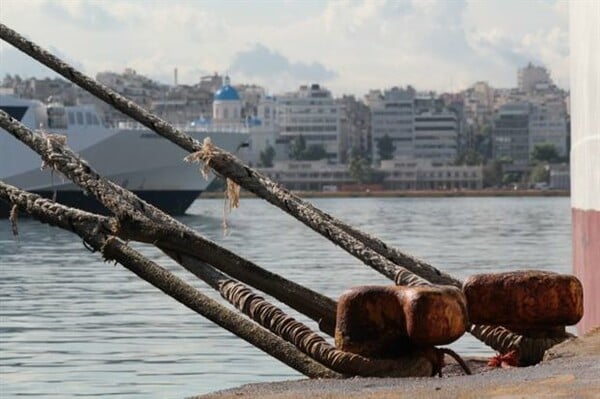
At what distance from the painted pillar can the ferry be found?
74.6m

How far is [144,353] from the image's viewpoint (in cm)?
2006

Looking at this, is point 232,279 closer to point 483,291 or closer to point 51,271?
point 483,291

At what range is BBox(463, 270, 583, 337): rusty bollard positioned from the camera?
9.33m

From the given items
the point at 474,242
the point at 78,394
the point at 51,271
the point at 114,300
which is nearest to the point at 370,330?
the point at 78,394

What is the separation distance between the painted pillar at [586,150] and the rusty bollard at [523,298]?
2740mm

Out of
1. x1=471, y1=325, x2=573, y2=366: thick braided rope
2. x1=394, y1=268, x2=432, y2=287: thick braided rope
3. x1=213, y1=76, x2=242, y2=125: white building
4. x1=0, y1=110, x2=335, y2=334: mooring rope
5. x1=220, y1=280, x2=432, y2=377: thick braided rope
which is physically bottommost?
x1=471, y1=325, x2=573, y2=366: thick braided rope

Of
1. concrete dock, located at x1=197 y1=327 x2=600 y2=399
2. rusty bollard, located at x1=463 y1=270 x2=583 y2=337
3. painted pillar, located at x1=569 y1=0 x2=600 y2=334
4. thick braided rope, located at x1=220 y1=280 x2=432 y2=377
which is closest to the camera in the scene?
concrete dock, located at x1=197 y1=327 x2=600 y2=399

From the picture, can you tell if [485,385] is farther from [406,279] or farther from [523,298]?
[406,279]

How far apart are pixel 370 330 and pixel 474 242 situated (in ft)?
170

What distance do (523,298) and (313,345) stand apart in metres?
1.04

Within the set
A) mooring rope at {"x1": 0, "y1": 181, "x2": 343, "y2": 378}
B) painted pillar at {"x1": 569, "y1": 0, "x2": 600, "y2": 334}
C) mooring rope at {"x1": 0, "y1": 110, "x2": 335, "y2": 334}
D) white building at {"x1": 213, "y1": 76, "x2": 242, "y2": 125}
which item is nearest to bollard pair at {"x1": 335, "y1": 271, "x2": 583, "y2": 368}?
mooring rope at {"x1": 0, "y1": 181, "x2": 343, "y2": 378}

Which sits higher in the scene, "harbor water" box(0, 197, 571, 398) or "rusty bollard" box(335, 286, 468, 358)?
"rusty bollard" box(335, 286, 468, 358)

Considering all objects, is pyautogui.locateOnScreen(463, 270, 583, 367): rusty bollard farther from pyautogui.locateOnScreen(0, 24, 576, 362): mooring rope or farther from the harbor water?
the harbor water

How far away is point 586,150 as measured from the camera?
43.4ft
